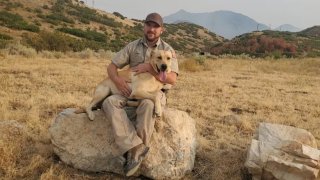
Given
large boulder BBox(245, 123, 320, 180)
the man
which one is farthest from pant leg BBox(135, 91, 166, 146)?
large boulder BBox(245, 123, 320, 180)

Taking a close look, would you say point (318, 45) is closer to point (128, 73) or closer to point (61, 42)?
point (61, 42)

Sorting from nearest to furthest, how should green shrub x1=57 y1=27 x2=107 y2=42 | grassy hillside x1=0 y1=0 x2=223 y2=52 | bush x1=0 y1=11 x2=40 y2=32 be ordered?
1. grassy hillside x1=0 y1=0 x2=223 y2=52
2. bush x1=0 y1=11 x2=40 y2=32
3. green shrub x1=57 y1=27 x2=107 y2=42

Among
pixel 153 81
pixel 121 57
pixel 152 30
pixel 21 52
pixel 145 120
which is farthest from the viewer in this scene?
pixel 21 52

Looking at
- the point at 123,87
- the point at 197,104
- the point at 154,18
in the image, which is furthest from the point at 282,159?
the point at 197,104

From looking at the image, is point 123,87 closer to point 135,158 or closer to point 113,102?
point 113,102

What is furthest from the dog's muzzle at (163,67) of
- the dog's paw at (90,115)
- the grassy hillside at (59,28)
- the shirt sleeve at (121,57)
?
the grassy hillside at (59,28)

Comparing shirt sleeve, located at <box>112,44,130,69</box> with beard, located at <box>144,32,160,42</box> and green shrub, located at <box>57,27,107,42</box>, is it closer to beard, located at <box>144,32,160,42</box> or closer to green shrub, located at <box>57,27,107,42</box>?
beard, located at <box>144,32,160,42</box>

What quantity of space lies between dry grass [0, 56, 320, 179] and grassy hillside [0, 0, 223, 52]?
6026mm

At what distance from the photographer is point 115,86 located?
5.90m

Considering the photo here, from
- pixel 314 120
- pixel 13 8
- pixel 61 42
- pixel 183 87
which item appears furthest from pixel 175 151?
pixel 13 8

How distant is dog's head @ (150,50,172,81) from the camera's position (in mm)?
5469

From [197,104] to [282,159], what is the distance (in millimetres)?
4962

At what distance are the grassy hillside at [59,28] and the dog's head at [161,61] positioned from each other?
1562 centimetres

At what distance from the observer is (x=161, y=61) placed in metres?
5.48
